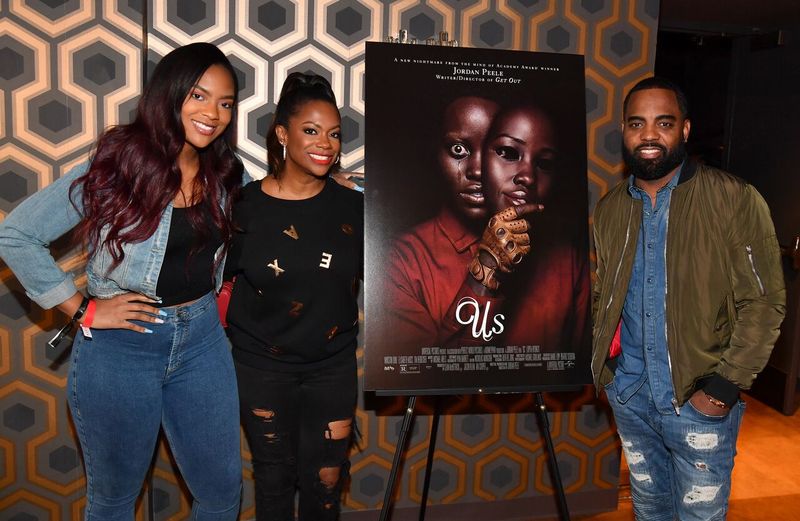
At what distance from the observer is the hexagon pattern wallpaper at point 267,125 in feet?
6.98

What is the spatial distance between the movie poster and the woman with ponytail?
122 mm

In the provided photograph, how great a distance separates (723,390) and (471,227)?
82 centimetres

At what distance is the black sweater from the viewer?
1778 mm

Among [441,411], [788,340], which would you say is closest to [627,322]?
[441,411]

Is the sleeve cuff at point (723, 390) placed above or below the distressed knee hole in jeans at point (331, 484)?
above

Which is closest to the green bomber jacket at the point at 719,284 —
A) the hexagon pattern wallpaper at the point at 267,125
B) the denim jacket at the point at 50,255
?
the hexagon pattern wallpaper at the point at 267,125

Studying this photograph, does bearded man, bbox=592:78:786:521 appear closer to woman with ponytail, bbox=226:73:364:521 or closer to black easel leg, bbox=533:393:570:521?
black easel leg, bbox=533:393:570:521

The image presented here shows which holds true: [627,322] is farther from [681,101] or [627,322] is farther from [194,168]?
[194,168]

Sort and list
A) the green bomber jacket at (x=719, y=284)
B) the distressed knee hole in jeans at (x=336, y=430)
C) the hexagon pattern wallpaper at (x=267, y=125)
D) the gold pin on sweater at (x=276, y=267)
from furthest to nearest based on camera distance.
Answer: the hexagon pattern wallpaper at (x=267, y=125) < the distressed knee hole in jeans at (x=336, y=430) < the gold pin on sweater at (x=276, y=267) < the green bomber jacket at (x=719, y=284)

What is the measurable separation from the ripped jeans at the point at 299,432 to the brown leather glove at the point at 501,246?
49 centimetres

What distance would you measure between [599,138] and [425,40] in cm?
84

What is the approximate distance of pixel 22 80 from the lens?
2.10m

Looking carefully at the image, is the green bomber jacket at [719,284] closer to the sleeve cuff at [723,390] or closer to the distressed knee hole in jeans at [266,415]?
the sleeve cuff at [723,390]

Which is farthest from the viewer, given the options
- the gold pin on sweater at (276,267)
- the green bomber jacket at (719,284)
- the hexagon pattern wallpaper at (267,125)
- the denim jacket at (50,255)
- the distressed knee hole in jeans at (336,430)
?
the hexagon pattern wallpaper at (267,125)
